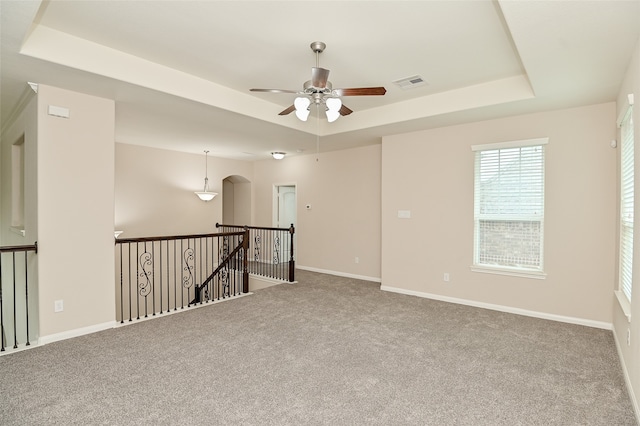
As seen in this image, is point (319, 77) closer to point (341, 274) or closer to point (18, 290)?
point (341, 274)

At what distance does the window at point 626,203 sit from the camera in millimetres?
2950

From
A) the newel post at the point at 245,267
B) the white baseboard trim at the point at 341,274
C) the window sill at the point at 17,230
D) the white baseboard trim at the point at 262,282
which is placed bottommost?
the white baseboard trim at the point at 262,282

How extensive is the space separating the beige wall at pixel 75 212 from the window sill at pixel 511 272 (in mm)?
4857

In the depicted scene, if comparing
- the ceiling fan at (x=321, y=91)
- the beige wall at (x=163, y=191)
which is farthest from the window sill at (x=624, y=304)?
the beige wall at (x=163, y=191)

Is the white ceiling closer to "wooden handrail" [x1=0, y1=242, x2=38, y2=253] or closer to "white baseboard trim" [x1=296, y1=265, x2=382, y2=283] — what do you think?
"wooden handrail" [x1=0, y1=242, x2=38, y2=253]

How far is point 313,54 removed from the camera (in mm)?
3309

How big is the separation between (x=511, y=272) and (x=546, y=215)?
2.86 ft

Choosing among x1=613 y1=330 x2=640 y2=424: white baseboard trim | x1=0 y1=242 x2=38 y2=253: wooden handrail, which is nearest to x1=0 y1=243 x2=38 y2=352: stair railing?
x1=0 y1=242 x2=38 y2=253: wooden handrail

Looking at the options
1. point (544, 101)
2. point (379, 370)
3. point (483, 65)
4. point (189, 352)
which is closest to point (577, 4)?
point (483, 65)

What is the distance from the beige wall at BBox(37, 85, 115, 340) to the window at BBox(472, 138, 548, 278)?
4.86 m

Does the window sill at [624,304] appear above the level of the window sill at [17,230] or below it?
below

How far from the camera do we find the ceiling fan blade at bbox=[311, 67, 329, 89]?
2836mm

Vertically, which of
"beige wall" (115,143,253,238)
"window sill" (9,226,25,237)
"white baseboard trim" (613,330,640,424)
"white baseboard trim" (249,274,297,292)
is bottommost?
"white baseboard trim" (249,274,297,292)

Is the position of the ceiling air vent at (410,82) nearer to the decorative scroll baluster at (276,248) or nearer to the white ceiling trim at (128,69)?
the white ceiling trim at (128,69)
